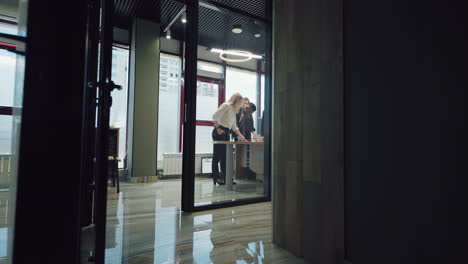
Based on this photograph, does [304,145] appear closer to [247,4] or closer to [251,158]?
[251,158]

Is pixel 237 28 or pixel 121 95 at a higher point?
pixel 237 28

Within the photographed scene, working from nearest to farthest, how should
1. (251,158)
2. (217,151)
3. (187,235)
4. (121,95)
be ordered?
(187,235) → (251,158) → (217,151) → (121,95)

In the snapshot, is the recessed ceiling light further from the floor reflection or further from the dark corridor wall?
the dark corridor wall

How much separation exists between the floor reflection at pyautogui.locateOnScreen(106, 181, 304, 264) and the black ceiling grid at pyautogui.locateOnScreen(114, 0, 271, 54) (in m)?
2.65

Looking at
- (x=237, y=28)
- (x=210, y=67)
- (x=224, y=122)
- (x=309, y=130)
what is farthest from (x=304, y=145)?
(x=210, y=67)

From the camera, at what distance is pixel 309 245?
5.16 ft

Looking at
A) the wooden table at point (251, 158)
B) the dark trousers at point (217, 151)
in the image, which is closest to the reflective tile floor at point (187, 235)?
the wooden table at point (251, 158)

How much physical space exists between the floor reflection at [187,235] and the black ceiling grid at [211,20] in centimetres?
265

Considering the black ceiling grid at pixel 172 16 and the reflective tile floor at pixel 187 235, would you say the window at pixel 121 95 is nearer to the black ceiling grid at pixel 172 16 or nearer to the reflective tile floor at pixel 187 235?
the black ceiling grid at pixel 172 16

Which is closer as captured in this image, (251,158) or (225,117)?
(251,158)

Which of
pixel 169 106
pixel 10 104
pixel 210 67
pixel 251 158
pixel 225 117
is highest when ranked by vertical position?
pixel 210 67

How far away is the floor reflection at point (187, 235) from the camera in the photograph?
1.63 metres

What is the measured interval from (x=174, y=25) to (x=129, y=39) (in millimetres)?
937

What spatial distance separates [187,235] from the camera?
6.70 ft
